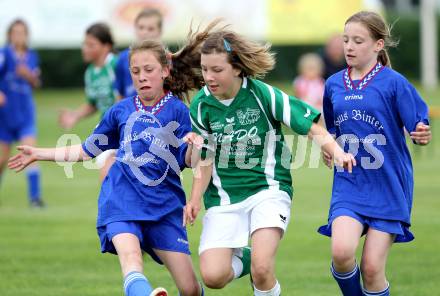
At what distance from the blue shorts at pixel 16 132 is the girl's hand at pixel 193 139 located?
653 centimetres

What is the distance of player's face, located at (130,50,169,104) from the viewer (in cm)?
595

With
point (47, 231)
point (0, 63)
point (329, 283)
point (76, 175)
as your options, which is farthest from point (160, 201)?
point (76, 175)

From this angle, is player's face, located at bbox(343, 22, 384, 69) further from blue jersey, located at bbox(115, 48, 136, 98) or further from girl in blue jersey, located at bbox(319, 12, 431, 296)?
blue jersey, located at bbox(115, 48, 136, 98)

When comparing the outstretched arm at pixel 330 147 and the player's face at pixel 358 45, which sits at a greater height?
the player's face at pixel 358 45

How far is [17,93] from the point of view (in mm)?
12312

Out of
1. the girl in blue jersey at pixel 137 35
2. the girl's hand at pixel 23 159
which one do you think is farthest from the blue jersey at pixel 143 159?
the girl in blue jersey at pixel 137 35

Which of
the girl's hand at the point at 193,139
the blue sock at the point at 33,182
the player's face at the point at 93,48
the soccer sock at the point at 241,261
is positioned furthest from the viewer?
the blue sock at the point at 33,182

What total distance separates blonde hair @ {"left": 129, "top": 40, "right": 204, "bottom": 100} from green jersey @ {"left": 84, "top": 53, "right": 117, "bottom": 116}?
10.0 feet

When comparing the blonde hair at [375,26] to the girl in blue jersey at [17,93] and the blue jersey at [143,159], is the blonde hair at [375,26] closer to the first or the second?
the blue jersey at [143,159]

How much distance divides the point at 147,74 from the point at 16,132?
21.1ft

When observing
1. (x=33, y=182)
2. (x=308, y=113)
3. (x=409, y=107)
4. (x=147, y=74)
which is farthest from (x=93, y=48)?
(x=409, y=107)

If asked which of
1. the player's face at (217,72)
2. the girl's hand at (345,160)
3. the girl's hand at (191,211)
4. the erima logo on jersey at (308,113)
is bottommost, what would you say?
the girl's hand at (191,211)

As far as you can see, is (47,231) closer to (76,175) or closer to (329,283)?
(329,283)

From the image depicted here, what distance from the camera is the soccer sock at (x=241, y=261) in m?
6.17
